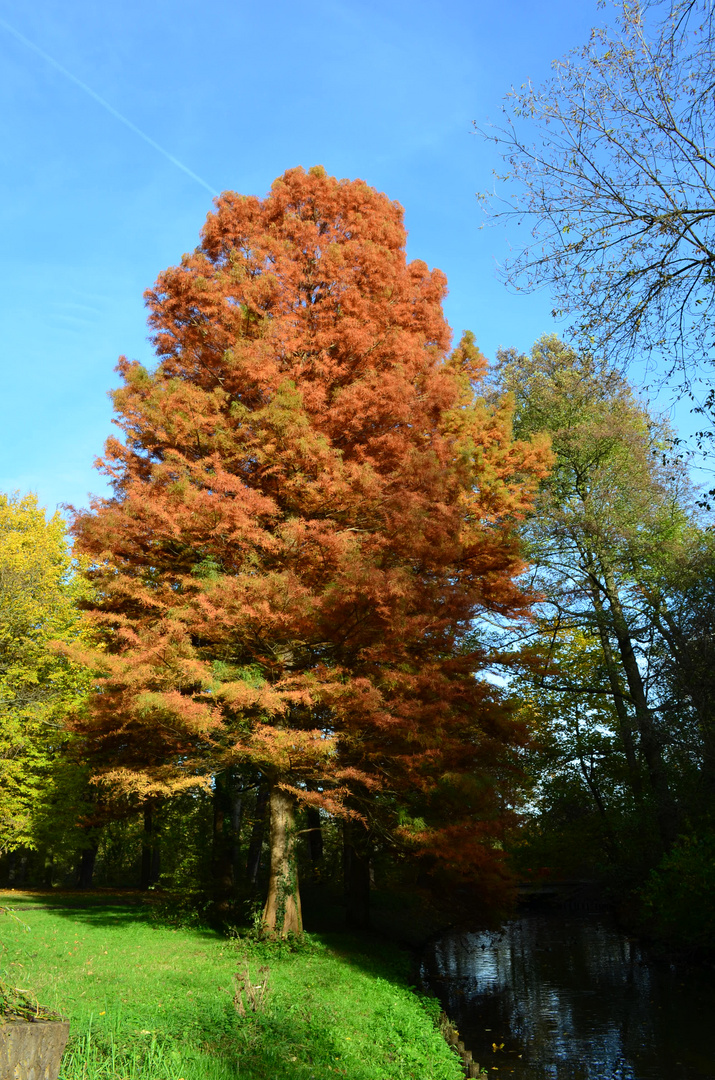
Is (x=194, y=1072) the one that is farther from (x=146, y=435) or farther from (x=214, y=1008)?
(x=146, y=435)

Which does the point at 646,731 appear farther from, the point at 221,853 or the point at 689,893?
the point at 221,853

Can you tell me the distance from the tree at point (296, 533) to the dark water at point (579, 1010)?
298 cm

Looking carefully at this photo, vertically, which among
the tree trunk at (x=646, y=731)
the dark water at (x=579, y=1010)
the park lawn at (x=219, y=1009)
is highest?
the tree trunk at (x=646, y=731)

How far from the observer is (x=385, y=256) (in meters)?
15.0

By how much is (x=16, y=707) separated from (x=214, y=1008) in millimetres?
18920

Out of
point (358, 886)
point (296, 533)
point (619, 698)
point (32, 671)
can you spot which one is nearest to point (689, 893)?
point (358, 886)

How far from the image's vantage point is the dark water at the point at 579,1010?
9.84 metres

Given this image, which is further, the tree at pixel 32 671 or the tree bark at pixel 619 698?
the tree at pixel 32 671

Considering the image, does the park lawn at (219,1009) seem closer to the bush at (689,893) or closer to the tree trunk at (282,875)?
the tree trunk at (282,875)

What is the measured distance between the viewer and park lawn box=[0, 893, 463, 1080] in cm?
570

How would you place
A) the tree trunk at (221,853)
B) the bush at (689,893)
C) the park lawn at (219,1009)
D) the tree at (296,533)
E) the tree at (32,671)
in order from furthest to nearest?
the tree at (32,671) → the tree trunk at (221,853) → the bush at (689,893) → the tree at (296,533) → the park lawn at (219,1009)

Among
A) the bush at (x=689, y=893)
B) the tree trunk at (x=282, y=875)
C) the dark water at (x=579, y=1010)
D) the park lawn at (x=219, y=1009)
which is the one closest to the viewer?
the park lawn at (x=219, y=1009)

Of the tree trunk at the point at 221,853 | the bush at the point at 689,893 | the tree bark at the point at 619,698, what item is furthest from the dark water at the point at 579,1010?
the tree trunk at the point at 221,853

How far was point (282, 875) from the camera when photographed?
12852mm
